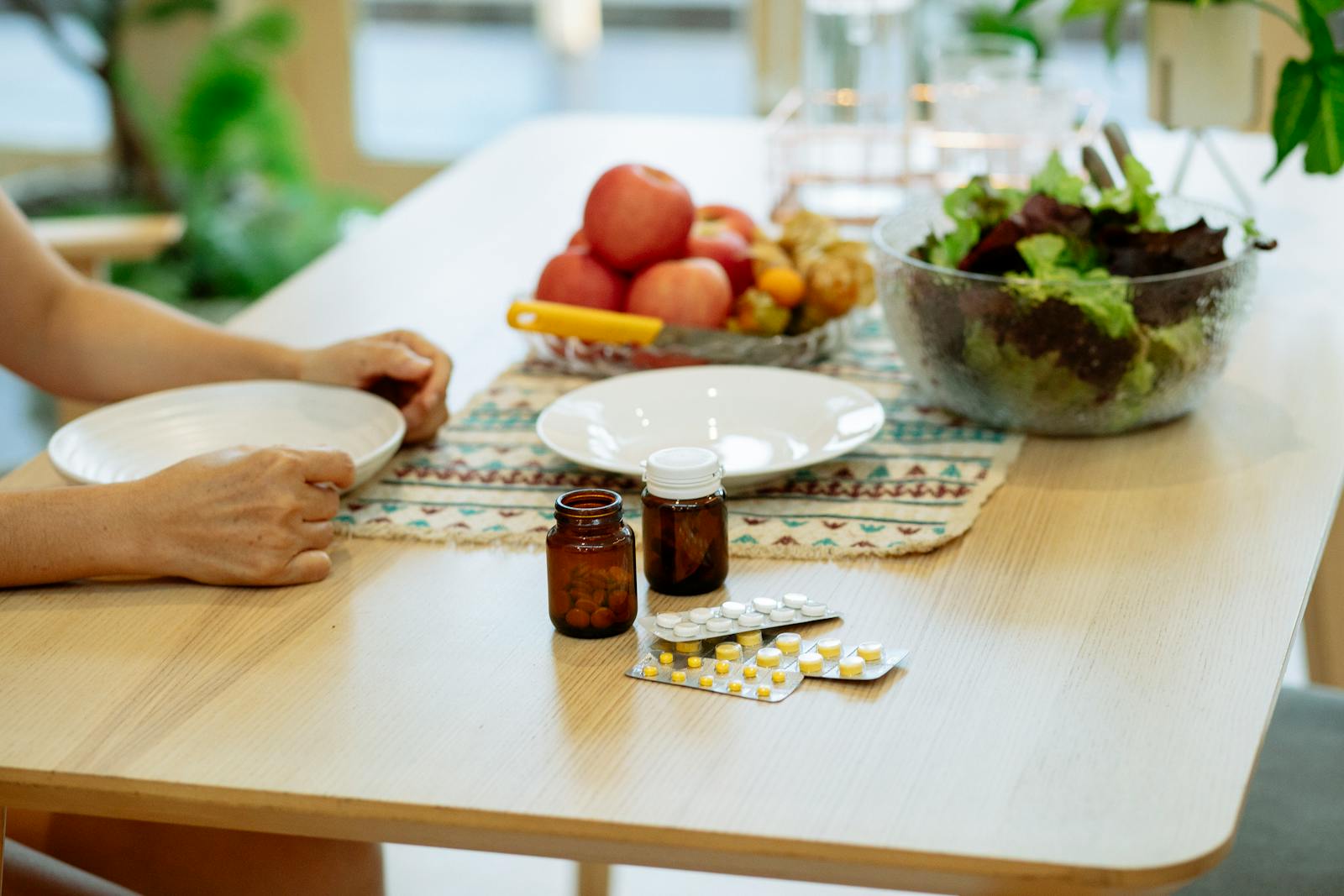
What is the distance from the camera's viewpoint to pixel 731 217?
144 centimetres

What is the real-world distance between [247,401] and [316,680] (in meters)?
0.43

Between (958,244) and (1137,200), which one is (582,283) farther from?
(1137,200)

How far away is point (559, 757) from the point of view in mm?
752

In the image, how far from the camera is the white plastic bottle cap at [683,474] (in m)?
0.89

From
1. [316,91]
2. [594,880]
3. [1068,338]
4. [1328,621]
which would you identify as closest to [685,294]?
[1068,338]

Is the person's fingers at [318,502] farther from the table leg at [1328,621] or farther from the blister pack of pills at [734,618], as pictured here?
the table leg at [1328,621]

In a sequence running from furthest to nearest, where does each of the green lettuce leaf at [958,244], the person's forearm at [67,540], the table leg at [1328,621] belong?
the table leg at [1328,621], the green lettuce leaf at [958,244], the person's forearm at [67,540]

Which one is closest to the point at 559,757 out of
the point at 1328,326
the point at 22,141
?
the point at 1328,326

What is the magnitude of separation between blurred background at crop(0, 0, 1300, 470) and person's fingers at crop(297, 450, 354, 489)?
2.87 m

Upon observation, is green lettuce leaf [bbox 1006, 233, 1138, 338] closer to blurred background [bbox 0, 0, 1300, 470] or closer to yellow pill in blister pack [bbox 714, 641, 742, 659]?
yellow pill in blister pack [bbox 714, 641, 742, 659]

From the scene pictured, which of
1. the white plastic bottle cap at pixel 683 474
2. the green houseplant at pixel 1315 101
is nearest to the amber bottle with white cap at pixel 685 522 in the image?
the white plastic bottle cap at pixel 683 474

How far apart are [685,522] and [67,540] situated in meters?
0.38

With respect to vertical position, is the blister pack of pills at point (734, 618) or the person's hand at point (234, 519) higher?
the person's hand at point (234, 519)

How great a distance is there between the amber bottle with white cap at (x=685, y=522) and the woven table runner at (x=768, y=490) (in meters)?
0.07
